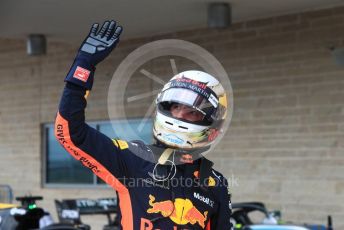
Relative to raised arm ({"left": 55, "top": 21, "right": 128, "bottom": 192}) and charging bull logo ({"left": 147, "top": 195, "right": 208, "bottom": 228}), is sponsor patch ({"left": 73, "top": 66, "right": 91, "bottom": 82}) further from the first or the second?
charging bull logo ({"left": 147, "top": 195, "right": 208, "bottom": 228})

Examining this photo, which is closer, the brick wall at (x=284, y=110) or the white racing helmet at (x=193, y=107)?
the white racing helmet at (x=193, y=107)

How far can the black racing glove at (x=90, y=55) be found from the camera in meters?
2.47

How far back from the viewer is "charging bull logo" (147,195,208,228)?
270 cm

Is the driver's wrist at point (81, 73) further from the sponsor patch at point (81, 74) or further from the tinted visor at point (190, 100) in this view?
the tinted visor at point (190, 100)

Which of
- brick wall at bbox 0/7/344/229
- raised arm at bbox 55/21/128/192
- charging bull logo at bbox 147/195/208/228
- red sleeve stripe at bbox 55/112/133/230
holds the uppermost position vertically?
brick wall at bbox 0/7/344/229

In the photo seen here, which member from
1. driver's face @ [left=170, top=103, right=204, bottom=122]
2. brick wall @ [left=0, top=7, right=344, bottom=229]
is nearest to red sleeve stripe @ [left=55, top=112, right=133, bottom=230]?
driver's face @ [left=170, top=103, right=204, bottom=122]

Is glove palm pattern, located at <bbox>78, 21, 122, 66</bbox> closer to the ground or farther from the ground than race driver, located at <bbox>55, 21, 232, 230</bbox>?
farther from the ground

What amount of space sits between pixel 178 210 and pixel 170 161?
0.21 metres

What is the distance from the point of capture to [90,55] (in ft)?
8.16

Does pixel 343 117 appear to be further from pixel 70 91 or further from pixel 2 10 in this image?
pixel 70 91

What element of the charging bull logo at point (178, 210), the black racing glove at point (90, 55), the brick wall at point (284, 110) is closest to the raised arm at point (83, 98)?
the black racing glove at point (90, 55)

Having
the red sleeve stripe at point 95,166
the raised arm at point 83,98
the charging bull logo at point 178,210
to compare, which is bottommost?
the charging bull logo at point 178,210

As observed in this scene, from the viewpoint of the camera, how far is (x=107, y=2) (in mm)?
7223

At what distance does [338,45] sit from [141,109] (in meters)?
3.15
